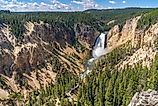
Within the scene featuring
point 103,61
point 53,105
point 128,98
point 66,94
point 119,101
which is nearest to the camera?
point 128,98

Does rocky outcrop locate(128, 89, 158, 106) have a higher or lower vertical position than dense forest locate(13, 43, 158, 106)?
higher

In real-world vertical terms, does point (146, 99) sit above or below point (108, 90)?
above

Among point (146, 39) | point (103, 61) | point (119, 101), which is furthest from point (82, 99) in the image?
point (146, 39)

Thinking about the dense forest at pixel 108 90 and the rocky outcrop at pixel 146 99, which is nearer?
the rocky outcrop at pixel 146 99

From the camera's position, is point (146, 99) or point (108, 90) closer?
point (146, 99)

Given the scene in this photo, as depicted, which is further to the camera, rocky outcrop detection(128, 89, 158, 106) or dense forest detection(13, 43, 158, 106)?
dense forest detection(13, 43, 158, 106)

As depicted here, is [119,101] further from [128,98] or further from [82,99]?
[82,99]

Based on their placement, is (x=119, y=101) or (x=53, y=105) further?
(x=53, y=105)

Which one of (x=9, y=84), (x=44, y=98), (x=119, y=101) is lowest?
(x=9, y=84)

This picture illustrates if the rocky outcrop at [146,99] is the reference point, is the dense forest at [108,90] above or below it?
below

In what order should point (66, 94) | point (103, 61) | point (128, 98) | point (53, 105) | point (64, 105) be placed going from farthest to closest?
1. point (103, 61)
2. point (66, 94)
3. point (53, 105)
4. point (64, 105)
5. point (128, 98)

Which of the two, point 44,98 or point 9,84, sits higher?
point 44,98
